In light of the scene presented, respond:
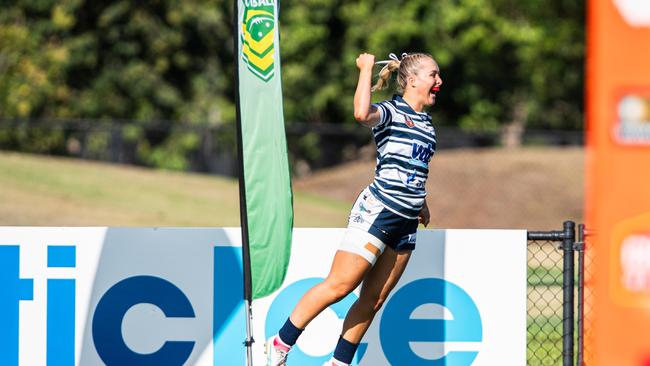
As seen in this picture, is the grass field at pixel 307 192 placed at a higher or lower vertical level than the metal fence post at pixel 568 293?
higher

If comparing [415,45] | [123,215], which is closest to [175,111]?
[415,45]

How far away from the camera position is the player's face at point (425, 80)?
653 cm

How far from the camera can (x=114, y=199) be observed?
76.2 feet

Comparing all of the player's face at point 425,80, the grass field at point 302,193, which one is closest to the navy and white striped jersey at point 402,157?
the player's face at point 425,80

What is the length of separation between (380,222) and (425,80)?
0.85 m

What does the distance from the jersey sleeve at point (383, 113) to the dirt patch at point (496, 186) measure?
21.1m

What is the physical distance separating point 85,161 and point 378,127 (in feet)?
77.6

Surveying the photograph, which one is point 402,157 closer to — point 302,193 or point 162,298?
point 162,298

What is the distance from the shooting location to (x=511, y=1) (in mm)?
43562

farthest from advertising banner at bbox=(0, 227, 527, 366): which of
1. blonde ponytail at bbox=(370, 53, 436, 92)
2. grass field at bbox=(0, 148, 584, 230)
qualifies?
grass field at bbox=(0, 148, 584, 230)

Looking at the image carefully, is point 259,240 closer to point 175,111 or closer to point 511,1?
point 175,111

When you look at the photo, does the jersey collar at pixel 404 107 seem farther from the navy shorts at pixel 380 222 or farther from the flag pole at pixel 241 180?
the flag pole at pixel 241 180

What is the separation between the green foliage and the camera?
39.5 metres

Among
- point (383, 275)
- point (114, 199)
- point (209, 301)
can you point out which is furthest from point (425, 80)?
point (114, 199)
